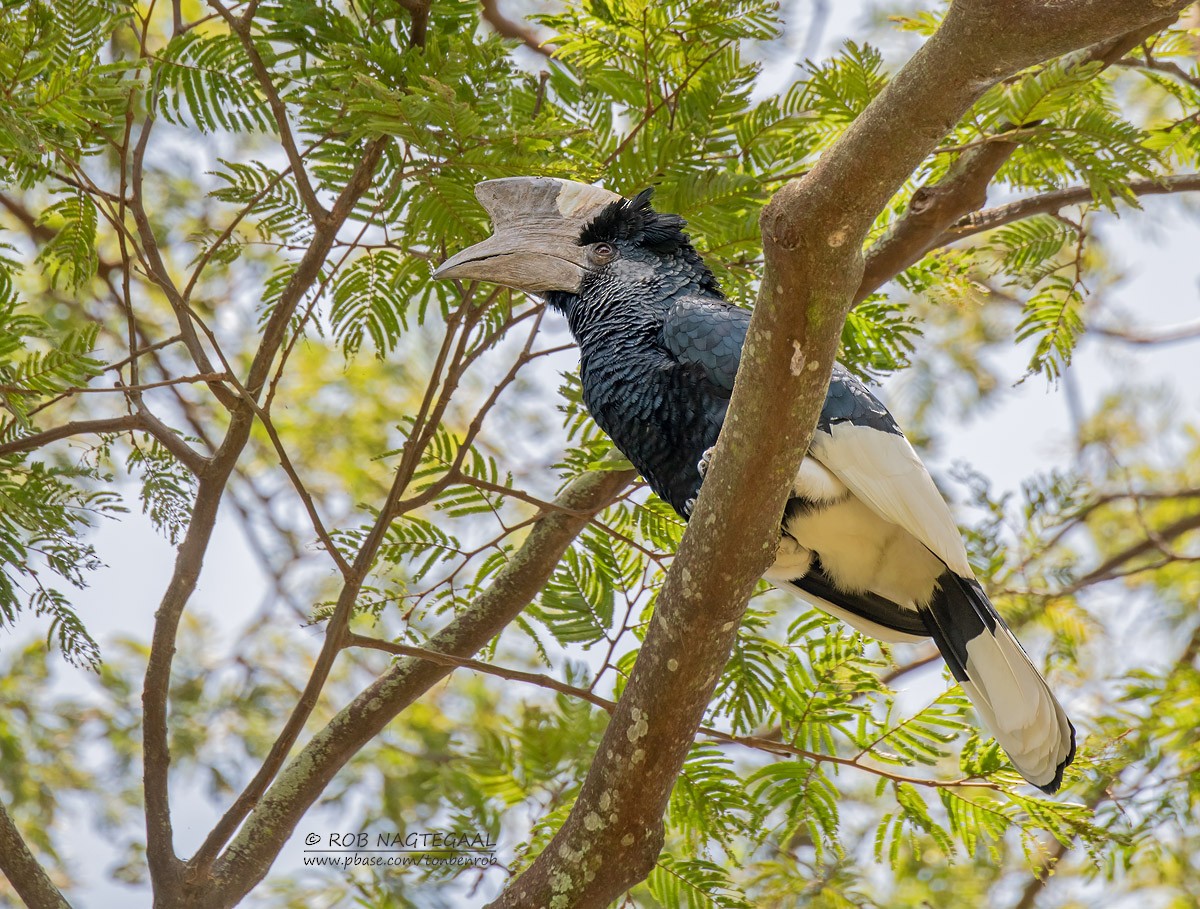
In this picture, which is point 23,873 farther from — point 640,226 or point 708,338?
point 640,226

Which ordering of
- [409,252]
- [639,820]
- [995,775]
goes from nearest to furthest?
1. [639,820]
2. [995,775]
3. [409,252]

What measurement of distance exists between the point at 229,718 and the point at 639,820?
12.3 feet

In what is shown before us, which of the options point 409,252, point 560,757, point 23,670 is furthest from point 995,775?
point 23,670

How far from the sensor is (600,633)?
11.3 feet

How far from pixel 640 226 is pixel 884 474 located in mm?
1102

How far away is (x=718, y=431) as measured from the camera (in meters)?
3.00

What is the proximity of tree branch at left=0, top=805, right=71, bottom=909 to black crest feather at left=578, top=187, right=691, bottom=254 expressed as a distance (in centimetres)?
216

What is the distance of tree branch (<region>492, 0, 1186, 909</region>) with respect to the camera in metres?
1.90

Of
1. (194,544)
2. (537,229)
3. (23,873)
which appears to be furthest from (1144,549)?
(23,873)

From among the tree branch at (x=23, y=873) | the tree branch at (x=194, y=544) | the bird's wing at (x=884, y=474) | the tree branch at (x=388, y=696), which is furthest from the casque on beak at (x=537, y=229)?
the tree branch at (x=23, y=873)

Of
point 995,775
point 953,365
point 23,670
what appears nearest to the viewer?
point 995,775

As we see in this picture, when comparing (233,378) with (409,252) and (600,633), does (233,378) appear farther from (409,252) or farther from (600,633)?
(600,633)

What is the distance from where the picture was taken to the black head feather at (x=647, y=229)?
3.45 m

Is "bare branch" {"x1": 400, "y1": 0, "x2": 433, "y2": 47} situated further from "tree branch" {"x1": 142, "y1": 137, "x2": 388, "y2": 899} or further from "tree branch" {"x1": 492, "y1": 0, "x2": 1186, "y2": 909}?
"tree branch" {"x1": 492, "y1": 0, "x2": 1186, "y2": 909}
